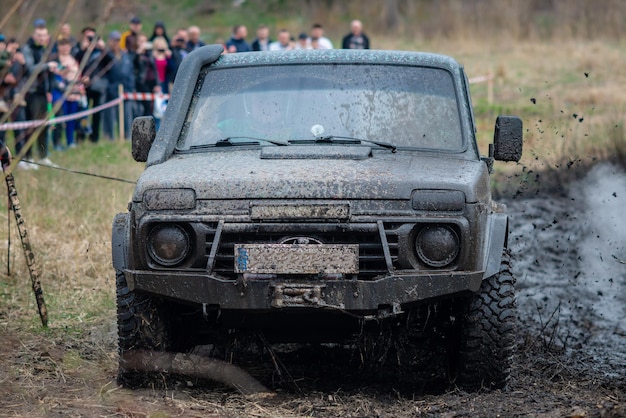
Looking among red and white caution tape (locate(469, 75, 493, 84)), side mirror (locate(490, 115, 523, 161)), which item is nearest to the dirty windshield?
side mirror (locate(490, 115, 523, 161))

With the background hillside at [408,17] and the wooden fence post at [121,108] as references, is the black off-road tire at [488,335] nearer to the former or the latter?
the wooden fence post at [121,108]

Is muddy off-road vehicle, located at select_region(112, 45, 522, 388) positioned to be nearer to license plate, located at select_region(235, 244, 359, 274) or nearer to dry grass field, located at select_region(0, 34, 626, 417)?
license plate, located at select_region(235, 244, 359, 274)

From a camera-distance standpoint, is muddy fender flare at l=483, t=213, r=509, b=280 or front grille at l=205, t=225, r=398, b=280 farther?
muddy fender flare at l=483, t=213, r=509, b=280

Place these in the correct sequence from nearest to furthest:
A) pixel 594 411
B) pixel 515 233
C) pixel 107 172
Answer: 1. pixel 594 411
2. pixel 515 233
3. pixel 107 172

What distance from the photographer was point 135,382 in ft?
20.1

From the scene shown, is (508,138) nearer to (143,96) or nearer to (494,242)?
(494,242)

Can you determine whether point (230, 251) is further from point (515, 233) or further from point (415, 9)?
point (415, 9)

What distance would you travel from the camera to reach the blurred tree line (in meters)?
34.7

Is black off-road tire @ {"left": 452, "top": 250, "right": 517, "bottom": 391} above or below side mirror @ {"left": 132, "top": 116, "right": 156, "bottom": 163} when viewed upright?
below

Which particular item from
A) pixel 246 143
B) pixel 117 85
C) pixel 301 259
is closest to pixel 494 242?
pixel 301 259

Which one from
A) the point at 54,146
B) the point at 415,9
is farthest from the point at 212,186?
the point at 415,9

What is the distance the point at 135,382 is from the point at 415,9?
3813 cm

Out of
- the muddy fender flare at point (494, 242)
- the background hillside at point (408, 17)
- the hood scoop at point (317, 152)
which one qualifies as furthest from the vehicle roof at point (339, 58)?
the background hillside at point (408, 17)

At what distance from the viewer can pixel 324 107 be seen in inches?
258
